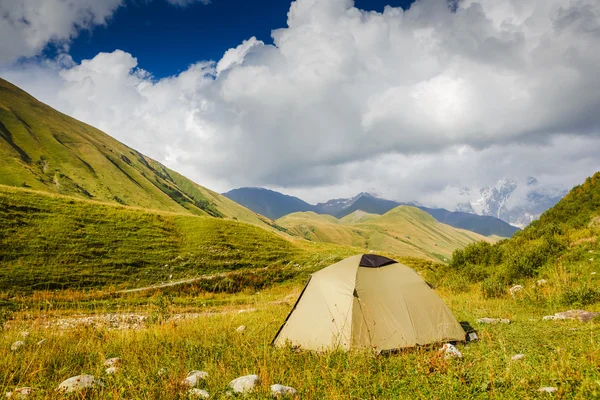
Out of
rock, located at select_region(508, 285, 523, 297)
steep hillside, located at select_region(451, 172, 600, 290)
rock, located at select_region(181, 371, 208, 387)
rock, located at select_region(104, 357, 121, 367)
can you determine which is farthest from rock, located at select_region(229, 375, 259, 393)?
rock, located at select_region(508, 285, 523, 297)

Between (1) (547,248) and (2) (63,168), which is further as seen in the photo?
(2) (63,168)

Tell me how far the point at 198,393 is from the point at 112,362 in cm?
342

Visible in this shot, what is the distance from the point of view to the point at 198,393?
5.91 meters

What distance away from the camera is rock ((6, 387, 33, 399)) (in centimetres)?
568

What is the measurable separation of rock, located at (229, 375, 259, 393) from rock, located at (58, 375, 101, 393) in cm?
266

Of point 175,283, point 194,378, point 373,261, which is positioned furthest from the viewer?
point 175,283

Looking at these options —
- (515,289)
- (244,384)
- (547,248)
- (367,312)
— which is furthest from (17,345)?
(547,248)

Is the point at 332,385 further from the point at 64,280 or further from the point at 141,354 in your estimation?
the point at 64,280

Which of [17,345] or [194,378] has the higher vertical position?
[194,378]

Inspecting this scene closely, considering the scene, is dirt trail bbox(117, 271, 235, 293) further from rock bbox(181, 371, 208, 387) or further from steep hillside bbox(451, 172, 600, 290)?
rock bbox(181, 371, 208, 387)

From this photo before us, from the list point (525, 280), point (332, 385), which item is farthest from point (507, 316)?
point (332, 385)

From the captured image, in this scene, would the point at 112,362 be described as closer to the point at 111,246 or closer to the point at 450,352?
the point at 450,352

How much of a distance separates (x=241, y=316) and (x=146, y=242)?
2706 centimetres

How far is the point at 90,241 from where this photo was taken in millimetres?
34344
